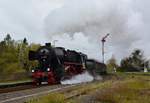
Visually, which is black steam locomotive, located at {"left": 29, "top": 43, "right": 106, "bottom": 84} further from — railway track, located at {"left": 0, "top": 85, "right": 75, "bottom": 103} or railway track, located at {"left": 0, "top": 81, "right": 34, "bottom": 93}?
railway track, located at {"left": 0, "top": 85, "right": 75, "bottom": 103}

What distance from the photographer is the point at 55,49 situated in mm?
31234

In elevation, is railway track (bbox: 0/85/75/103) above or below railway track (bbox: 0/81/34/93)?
below

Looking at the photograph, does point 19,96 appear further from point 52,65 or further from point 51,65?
point 52,65

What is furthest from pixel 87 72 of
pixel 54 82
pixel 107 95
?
pixel 107 95

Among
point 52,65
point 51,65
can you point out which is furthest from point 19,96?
point 52,65

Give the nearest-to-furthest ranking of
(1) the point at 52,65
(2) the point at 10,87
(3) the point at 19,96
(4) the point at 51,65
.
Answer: (3) the point at 19,96 → (2) the point at 10,87 → (4) the point at 51,65 → (1) the point at 52,65

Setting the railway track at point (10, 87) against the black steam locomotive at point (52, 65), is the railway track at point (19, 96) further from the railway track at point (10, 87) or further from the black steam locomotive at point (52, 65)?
the black steam locomotive at point (52, 65)

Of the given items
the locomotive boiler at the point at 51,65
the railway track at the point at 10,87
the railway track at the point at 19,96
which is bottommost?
the railway track at the point at 19,96

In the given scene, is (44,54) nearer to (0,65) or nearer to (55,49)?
(55,49)

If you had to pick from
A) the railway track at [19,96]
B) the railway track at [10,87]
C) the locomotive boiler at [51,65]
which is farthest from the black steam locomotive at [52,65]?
the railway track at [19,96]

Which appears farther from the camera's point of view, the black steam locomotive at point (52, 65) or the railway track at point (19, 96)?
the black steam locomotive at point (52, 65)

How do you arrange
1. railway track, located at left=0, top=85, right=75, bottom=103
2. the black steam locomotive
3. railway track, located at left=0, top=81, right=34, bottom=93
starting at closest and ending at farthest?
1. railway track, located at left=0, top=85, right=75, bottom=103
2. railway track, located at left=0, top=81, right=34, bottom=93
3. the black steam locomotive

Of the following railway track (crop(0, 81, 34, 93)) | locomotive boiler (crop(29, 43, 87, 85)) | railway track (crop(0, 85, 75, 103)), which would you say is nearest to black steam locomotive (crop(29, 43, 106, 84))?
locomotive boiler (crop(29, 43, 87, 85))

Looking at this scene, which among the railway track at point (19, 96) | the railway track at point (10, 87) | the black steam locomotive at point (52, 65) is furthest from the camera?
the black steam locomotive at point (52, 65)
